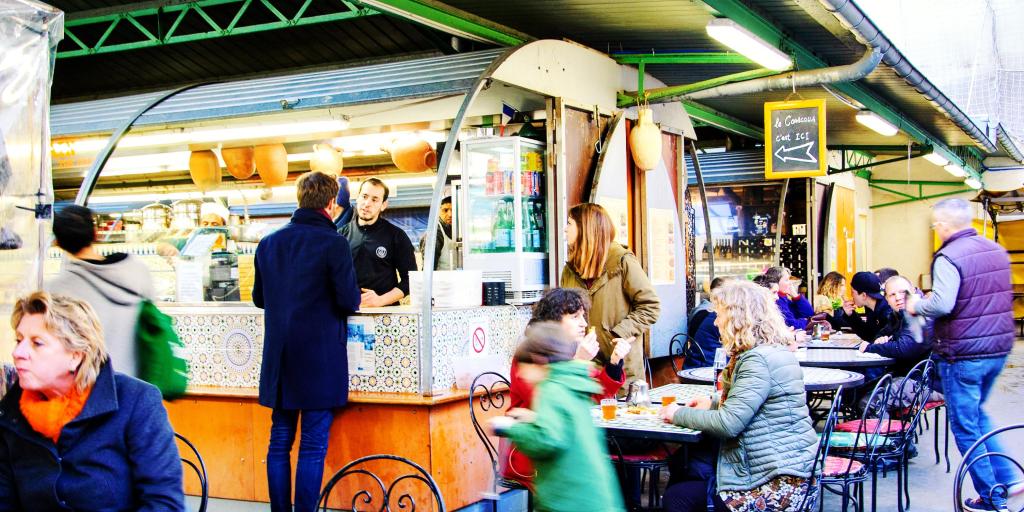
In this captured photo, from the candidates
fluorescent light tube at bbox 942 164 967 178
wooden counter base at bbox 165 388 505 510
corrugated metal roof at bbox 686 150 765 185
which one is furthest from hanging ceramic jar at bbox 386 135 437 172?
fluorescent light tube at bbox 942 164 967 178

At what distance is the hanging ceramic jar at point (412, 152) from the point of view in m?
7.89

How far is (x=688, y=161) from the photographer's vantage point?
43.3 feet

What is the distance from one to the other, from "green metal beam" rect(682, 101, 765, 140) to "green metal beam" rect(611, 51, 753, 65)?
1863mm

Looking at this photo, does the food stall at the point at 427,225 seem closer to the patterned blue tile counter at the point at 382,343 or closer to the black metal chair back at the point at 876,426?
the patterned blue tile counter at the point at 382,343

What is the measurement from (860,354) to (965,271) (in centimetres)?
157

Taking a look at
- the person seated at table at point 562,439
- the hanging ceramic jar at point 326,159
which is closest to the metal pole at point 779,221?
the hanging ceramic jar at point 326,159

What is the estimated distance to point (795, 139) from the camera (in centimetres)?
855

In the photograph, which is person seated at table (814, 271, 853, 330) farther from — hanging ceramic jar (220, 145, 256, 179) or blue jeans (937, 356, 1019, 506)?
hanging ceramic jar (220, 145, 256, 179)

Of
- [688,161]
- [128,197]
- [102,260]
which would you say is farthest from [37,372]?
[688,161]

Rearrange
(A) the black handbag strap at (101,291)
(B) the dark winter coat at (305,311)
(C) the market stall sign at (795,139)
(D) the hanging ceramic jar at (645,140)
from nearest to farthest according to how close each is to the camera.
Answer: (A) the black handbag strap at (101,291) < (B) the dark winter coat at (305,311) < (D) the hanging ceramic jar at (645,140) < (C) the market stall sign at (795,139)

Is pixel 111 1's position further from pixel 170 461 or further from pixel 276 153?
pixel 170 461

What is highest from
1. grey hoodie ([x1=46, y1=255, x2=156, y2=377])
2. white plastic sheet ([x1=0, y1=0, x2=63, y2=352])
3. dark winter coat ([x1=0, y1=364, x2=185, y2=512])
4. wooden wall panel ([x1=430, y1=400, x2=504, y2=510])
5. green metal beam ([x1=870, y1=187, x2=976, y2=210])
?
green metal beam ([x1=870, y1=187, x2=976, y2=210])

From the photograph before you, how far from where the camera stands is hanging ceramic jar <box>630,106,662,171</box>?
7875 mm

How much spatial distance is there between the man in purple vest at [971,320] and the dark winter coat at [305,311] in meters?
3.50
